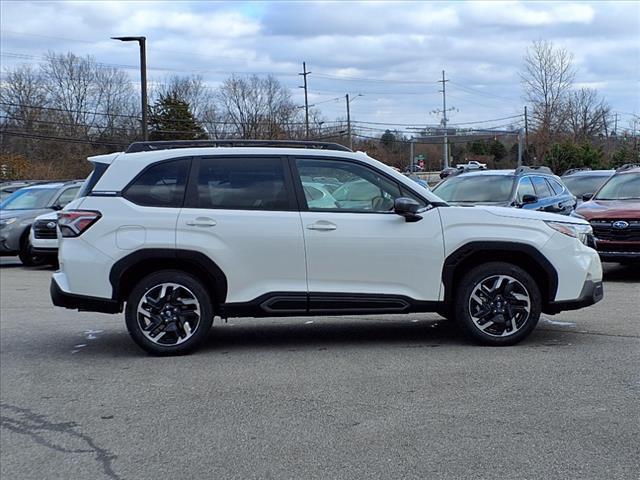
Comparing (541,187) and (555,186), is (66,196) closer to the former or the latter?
(541,187)

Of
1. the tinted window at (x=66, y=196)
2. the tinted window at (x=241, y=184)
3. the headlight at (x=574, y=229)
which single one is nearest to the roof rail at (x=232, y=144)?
the tinted window at (x=241, y=184)

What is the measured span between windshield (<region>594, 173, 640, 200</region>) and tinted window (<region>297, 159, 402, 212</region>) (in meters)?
7.25

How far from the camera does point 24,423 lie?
5.14 m

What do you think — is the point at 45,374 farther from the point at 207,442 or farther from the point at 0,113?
the point at 0,113

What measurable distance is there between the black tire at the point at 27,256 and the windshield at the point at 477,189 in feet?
28.9

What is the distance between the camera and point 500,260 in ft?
22.4

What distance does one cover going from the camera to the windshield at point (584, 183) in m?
18.8

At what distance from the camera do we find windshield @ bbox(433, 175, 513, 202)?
40.0ft

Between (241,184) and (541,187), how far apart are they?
27.0ft

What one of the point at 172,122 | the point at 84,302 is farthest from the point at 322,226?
the point at 172,122

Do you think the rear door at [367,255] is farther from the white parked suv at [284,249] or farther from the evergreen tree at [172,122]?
the evergreen tree at [172,122]

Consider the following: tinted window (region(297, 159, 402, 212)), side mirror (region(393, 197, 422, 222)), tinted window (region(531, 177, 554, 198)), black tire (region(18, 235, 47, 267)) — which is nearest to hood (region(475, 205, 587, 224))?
side mirror (region(393, 197, 422, 222))

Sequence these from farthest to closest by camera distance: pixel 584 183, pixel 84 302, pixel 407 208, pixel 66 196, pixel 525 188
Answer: pixel 584 183 < pixel 66 196 < pixel 525 188 < pixel 84 302 < pixel 407 208

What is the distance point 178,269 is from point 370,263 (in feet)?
5.73
